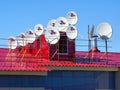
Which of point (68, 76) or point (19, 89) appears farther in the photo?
point (68, 76)

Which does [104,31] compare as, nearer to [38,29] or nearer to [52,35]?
[52,35]

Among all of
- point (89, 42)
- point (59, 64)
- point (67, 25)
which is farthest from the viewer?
point (89, 42)

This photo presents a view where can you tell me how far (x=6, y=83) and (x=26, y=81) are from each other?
131 centimetres

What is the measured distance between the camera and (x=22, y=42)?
3328 centimetres

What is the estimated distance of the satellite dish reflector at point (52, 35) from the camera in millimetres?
29552

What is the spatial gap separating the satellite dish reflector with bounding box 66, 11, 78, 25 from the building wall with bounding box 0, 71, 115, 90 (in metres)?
3.92

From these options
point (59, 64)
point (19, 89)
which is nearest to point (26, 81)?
point (19, 89)

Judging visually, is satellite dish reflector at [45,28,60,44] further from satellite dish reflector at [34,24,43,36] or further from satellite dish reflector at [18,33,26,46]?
satellite dish reflector at [18,33,26,46]

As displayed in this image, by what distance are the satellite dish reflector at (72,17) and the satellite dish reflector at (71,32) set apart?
981 mm

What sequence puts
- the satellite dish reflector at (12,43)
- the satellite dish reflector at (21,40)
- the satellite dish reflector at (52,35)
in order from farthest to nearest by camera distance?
the satellite dish reflector at (12,43)
the satellite dish reflector at (21,40)
the satellite dish reflector at (52,35)

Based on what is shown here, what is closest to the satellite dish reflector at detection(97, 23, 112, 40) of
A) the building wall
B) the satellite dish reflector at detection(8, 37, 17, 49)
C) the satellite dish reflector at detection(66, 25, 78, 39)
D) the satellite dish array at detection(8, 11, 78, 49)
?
the satellite dish array at detection(8, 11, 78, 49)

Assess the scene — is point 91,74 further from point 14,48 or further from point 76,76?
point 14,48

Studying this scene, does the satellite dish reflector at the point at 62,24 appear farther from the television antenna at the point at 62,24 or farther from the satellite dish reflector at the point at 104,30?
the satellite dish reflector at the point at 104,30

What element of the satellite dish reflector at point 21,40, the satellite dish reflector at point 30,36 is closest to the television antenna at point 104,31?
the satellite dish reflector at point 30,36
